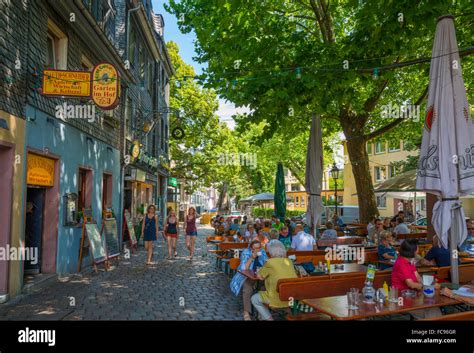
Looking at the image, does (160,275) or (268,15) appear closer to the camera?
(160,275)

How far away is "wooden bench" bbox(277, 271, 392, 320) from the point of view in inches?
228

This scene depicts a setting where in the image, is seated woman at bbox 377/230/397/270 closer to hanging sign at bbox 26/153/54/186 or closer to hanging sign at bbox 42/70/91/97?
hanging sign at bbox 42/70/91/97

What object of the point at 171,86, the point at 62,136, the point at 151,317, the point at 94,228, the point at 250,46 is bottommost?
the point at 151,317

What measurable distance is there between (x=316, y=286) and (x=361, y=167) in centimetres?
1020

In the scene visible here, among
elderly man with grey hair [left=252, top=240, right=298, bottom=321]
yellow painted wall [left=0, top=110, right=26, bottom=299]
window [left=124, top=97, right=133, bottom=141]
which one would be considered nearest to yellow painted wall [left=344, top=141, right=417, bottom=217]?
window [left=124, top=97, right=133, bottom=141]

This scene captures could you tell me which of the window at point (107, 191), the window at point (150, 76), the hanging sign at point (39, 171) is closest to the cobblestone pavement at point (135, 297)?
the hanging sign at point (39, 171)

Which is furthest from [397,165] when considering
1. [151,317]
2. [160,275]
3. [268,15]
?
[151,317]

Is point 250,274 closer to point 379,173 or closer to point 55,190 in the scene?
point 55,190

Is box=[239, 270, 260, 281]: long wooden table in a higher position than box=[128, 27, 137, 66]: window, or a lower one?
lower

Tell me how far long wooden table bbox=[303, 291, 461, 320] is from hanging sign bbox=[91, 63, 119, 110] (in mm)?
7004

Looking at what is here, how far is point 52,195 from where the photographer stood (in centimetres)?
1032
